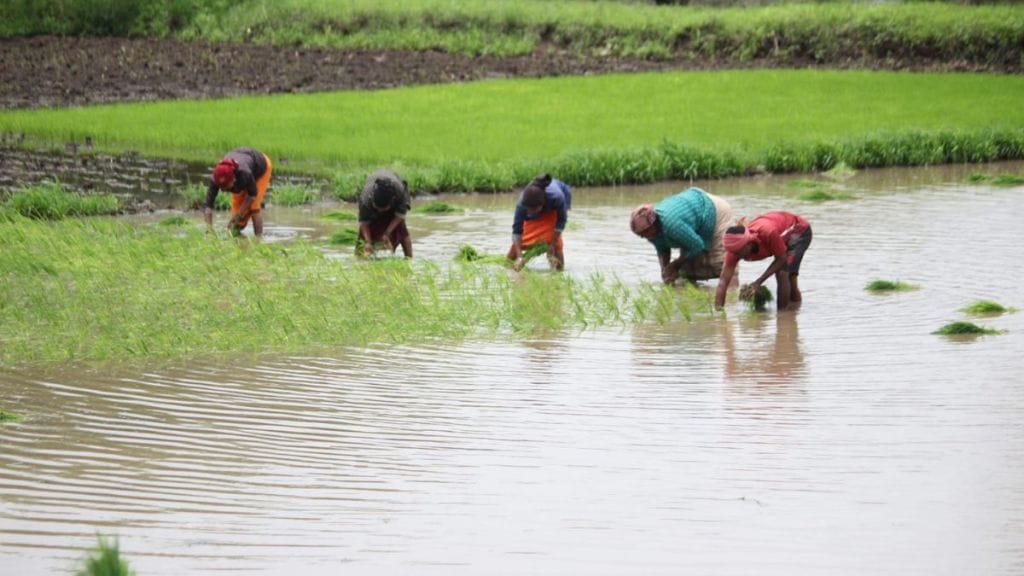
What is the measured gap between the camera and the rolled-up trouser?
912 centimetres

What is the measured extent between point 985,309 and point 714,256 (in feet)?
5.59

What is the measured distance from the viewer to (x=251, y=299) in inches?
342

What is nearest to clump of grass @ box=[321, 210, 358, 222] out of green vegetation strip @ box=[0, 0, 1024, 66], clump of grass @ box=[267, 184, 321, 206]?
clump of grass @ box=[267, 184, 321, 206]

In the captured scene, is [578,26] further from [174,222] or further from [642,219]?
[642,219]

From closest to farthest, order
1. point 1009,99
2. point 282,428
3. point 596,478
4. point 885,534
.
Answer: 1. point 885,534
2. point 596,478
3. point 282,428
4. point 1009,99

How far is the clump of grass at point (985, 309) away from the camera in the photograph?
8.38 meters

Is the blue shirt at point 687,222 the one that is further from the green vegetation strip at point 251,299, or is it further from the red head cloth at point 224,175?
the red head cloth at point 224,175

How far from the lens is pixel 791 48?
24.2 m

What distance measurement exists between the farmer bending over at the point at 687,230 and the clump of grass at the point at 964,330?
64.7 inches

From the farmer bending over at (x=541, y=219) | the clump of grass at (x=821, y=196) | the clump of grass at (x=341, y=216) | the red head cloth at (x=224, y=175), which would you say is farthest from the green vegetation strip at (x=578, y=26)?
the red head cloth at (x=224, y=175)

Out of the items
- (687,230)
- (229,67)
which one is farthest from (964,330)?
(229,67)

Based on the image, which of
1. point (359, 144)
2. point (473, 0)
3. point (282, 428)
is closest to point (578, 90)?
point (359, 144)

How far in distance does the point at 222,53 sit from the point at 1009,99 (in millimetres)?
13318

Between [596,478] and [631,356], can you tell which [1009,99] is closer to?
[631,356]
